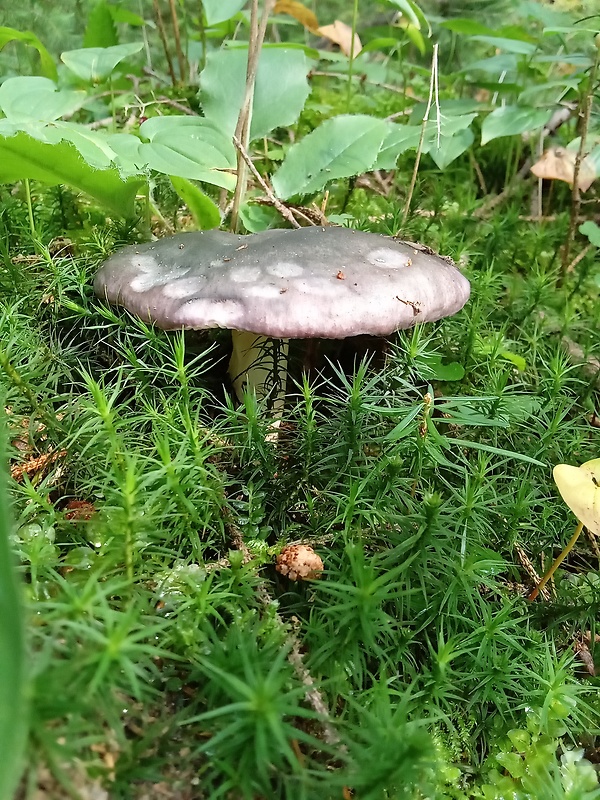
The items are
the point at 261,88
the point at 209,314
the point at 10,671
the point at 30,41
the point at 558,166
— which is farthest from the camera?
the point at 558,166

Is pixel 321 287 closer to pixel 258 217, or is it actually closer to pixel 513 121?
pixel 258 217

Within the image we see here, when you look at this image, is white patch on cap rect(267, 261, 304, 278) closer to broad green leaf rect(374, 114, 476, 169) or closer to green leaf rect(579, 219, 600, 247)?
broad green leaf rect(374, 114, 476, 169)

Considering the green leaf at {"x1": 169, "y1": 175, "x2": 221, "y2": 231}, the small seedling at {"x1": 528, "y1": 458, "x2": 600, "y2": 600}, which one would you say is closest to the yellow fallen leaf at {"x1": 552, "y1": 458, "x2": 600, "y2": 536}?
the small seedling at {"x1": 528, "y1": 458, "x2": 600, "y2": 600}

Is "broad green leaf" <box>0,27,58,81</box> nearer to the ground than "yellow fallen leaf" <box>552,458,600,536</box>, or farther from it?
farther from it

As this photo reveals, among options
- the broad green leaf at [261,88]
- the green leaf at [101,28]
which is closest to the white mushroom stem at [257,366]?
the broad green leaf at [261,88]

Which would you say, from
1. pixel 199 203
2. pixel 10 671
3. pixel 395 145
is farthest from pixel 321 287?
pixel 395 145

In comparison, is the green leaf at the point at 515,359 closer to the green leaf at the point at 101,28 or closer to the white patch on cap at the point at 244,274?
the white patch on cap at the point at 244,274
